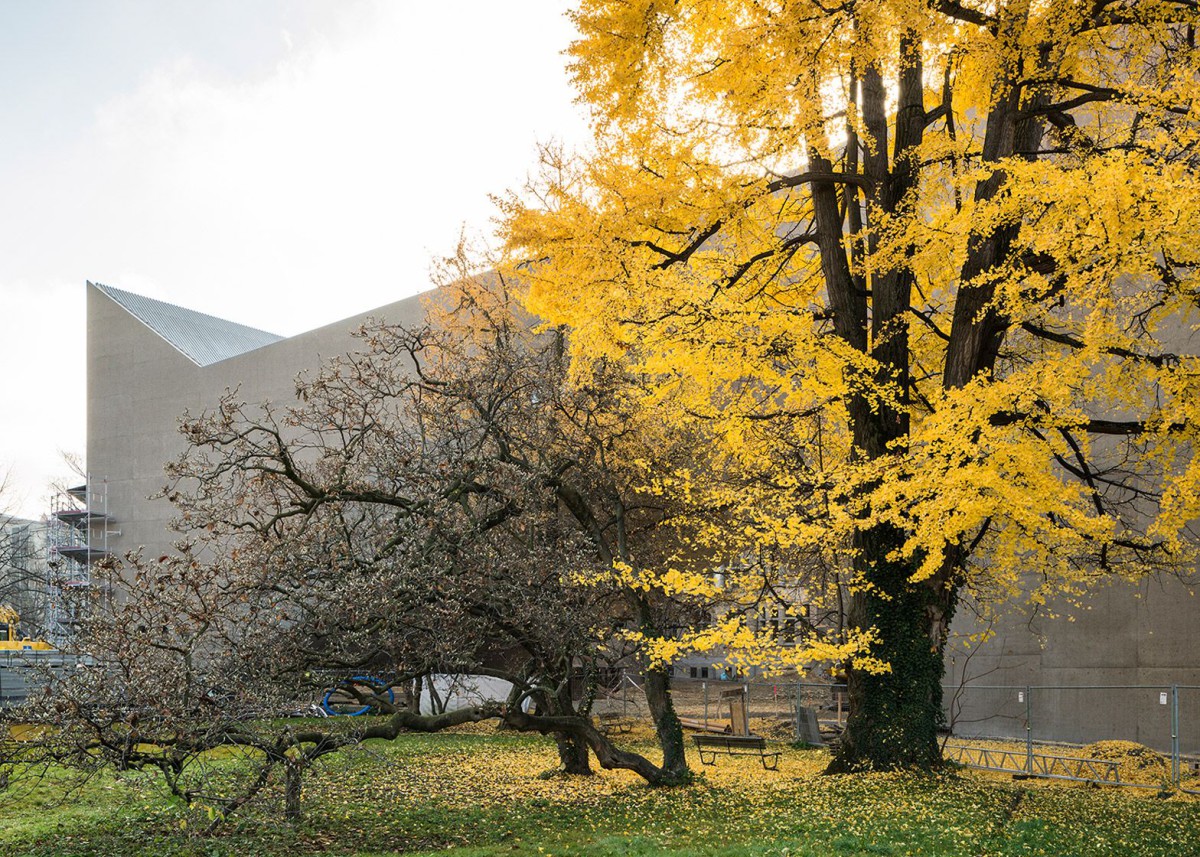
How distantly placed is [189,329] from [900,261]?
1788 inches

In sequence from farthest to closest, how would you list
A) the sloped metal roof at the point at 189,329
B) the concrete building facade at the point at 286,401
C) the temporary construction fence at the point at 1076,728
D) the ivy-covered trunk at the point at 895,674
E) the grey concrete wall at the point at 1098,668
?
the sloped metal roof at the point at 189,329 → the concrete building facade at the point at 286,401 → the grey concrete wall at the point at 1098,668 → the temporary construction fence at the point at 1076,728 → the ivy-covered trunk at the point at 895,674

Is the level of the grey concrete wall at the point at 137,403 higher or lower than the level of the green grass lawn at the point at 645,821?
higher

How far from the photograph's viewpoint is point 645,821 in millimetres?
11164

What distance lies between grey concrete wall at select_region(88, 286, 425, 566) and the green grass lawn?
105ft

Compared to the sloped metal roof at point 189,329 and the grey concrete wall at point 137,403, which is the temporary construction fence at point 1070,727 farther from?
the sloped metal roof at point 189,329

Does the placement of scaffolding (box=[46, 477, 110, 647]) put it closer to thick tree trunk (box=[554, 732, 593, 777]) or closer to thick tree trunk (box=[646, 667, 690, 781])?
thick tree trunk (box=[554, 732, 593, 777])

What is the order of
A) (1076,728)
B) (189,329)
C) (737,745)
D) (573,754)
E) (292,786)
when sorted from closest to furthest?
(292,786) < (573,754) < (737,745) < (1076,728) < (189,329)

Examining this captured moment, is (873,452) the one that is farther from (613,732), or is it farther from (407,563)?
(613,732)

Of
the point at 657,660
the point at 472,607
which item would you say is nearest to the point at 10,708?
the point at 472,607

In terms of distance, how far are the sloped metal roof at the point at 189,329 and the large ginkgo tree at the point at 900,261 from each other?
37.8 meters

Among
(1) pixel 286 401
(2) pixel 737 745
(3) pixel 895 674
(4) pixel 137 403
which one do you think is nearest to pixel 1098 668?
(2) pixel 737 745

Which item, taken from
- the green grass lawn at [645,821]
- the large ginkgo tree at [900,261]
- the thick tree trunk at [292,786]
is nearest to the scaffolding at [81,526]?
the green grass lawn at [645,821]

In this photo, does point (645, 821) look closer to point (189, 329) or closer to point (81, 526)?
point (189, 329)

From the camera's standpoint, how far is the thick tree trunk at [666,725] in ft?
46.7
